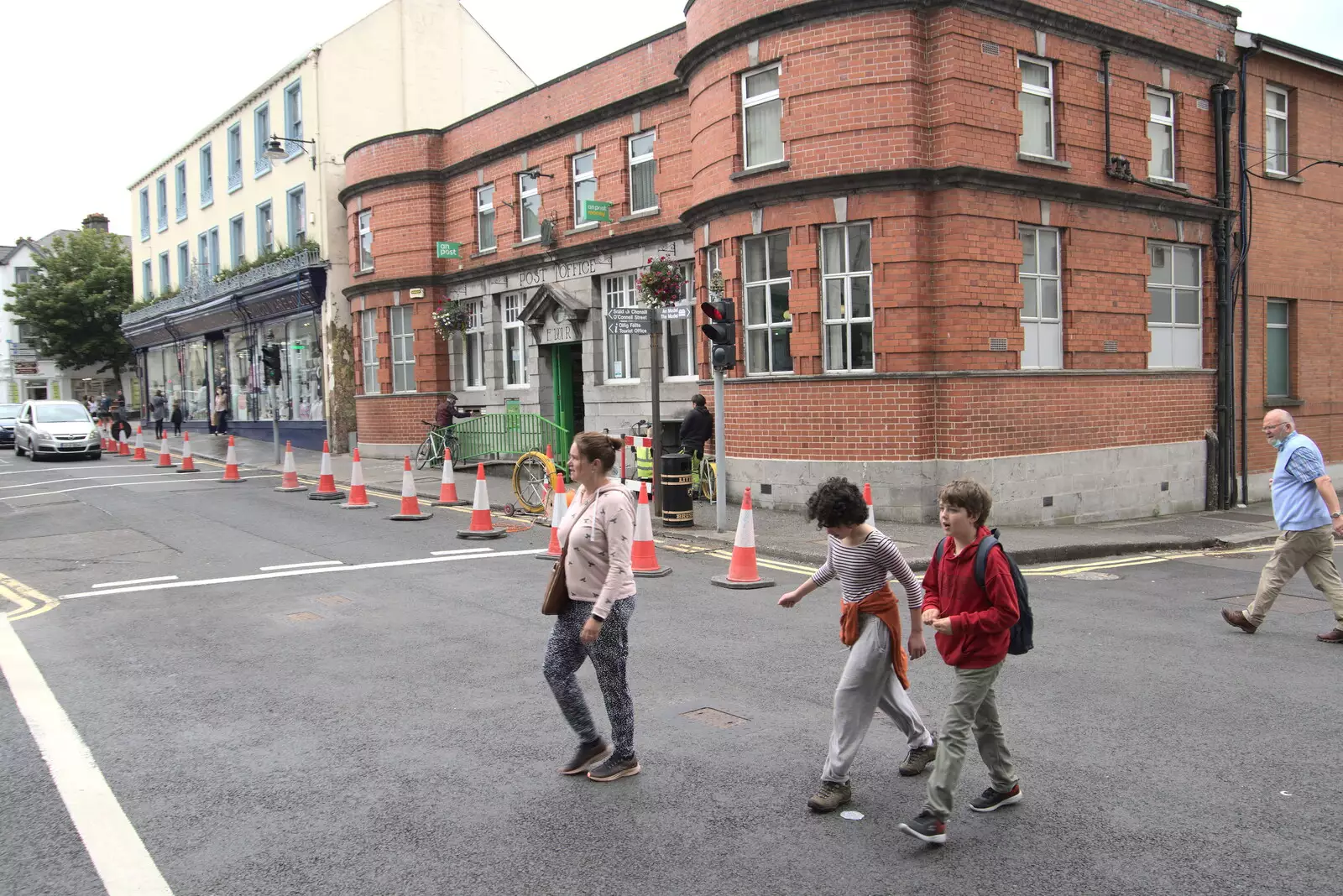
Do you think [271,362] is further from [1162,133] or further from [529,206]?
[1162,133]

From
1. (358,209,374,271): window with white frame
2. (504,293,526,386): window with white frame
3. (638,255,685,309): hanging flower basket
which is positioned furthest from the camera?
(358,209,374,271): window with white frame

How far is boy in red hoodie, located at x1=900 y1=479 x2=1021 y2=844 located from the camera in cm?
423

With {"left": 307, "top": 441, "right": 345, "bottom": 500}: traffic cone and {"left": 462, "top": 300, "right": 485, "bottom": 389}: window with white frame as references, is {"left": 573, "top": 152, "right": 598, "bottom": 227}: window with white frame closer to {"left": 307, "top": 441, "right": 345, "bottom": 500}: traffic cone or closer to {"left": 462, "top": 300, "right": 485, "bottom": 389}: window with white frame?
{"left": 462, "top": 300, "right": 485, "bottom": 389}: window with white frame

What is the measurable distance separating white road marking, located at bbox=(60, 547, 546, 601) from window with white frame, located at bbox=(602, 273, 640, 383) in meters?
8.24

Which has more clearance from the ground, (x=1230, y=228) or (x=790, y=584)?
(x=1230, y=228)

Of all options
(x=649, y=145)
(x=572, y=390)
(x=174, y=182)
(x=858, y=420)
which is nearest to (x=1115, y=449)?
(x=858, y=420)

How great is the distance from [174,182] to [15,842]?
39781mm

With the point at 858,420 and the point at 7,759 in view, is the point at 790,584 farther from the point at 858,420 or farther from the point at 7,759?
the point at 7,759

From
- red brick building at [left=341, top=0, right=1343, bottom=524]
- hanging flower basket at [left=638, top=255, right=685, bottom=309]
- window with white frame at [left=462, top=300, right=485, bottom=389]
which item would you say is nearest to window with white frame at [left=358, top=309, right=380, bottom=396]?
window with white frame at [left=462, top=300, right=485, bottom=389]

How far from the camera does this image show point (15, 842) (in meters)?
4.29

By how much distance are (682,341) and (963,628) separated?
14908 mm

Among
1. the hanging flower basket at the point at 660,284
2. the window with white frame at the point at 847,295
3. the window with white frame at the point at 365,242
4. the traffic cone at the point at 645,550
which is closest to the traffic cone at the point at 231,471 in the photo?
the window with white frame at the point at 365,242

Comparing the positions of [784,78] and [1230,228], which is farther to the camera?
[1230,228]

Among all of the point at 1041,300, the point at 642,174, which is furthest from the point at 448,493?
the point at 1041,300
